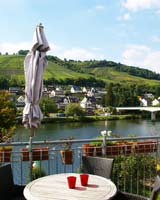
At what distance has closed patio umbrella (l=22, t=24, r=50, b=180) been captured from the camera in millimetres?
5285

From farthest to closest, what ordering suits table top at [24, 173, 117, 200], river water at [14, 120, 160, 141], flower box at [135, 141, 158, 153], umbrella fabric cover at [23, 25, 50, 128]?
river water at [14, 120, 160, 141]
flower box at [135, 141, 158, 153]
umbrella fabric cover at [23, 25, 50, 128]
table top at [24, 173, 117, 200]

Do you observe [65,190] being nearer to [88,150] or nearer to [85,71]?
[88,150]

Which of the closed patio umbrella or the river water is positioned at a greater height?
the closed patio umbrella

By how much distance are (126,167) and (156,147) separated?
192cm

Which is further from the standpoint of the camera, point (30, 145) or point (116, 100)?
point (116, 100)

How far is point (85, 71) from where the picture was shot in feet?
483

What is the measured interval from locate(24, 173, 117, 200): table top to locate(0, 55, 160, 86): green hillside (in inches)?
3962

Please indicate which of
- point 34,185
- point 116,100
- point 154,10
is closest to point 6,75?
point 116,100

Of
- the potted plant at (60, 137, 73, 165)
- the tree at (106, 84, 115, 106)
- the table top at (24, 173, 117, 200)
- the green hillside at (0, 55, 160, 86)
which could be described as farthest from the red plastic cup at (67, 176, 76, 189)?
the green hillside at (0, 55, 160, 86)

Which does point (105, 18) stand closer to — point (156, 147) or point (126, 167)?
point (126, 167)

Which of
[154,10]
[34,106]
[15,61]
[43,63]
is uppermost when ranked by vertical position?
[15,61]

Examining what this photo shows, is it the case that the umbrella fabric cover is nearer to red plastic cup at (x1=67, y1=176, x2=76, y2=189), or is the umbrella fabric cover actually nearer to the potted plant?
the potted plant

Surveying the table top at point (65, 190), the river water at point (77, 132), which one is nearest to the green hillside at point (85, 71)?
the river water at point (77, 132)

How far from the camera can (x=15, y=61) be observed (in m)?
121
